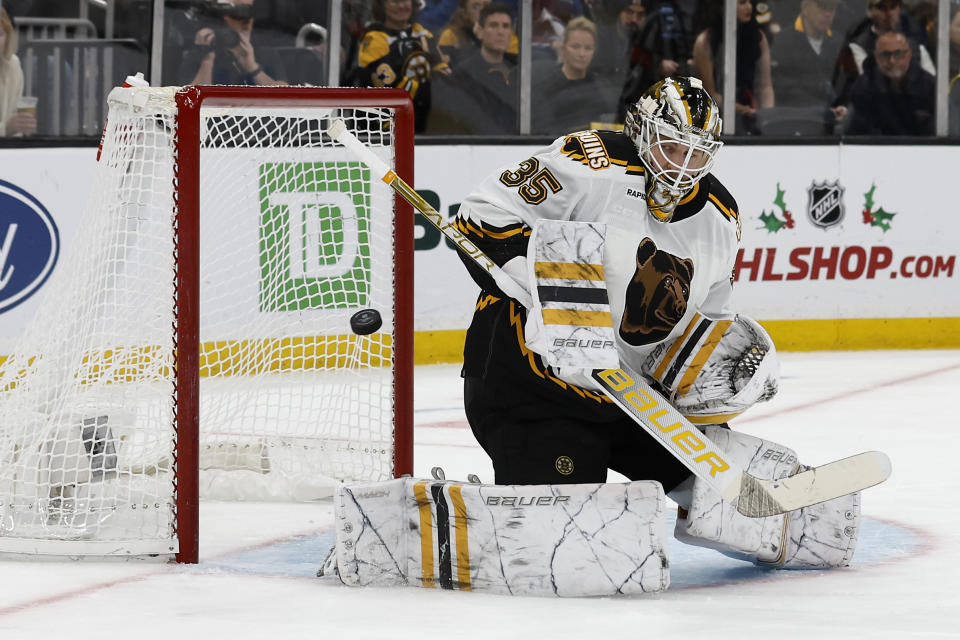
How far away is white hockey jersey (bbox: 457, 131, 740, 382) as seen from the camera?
2465mm

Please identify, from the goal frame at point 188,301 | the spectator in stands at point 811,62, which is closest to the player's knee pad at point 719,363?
the goal frame at point 188,301

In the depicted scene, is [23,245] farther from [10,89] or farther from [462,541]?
[462,541]

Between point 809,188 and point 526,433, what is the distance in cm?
366

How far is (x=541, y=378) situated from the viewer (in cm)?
251

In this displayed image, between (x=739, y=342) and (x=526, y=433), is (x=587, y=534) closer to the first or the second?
(x=526, y=433)

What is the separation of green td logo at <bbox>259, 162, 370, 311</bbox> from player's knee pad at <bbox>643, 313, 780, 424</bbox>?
1.31 meters

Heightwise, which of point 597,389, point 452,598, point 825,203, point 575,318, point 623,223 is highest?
point 825,203

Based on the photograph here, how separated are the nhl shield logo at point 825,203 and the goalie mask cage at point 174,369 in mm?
2635

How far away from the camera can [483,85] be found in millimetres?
5766

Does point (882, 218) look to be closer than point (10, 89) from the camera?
No

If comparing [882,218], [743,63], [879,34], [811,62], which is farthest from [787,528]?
[879,34]

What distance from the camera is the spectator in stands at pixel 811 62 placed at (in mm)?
6219

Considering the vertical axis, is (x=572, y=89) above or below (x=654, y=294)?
above

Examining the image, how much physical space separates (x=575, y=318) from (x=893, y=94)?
14.1 ft
